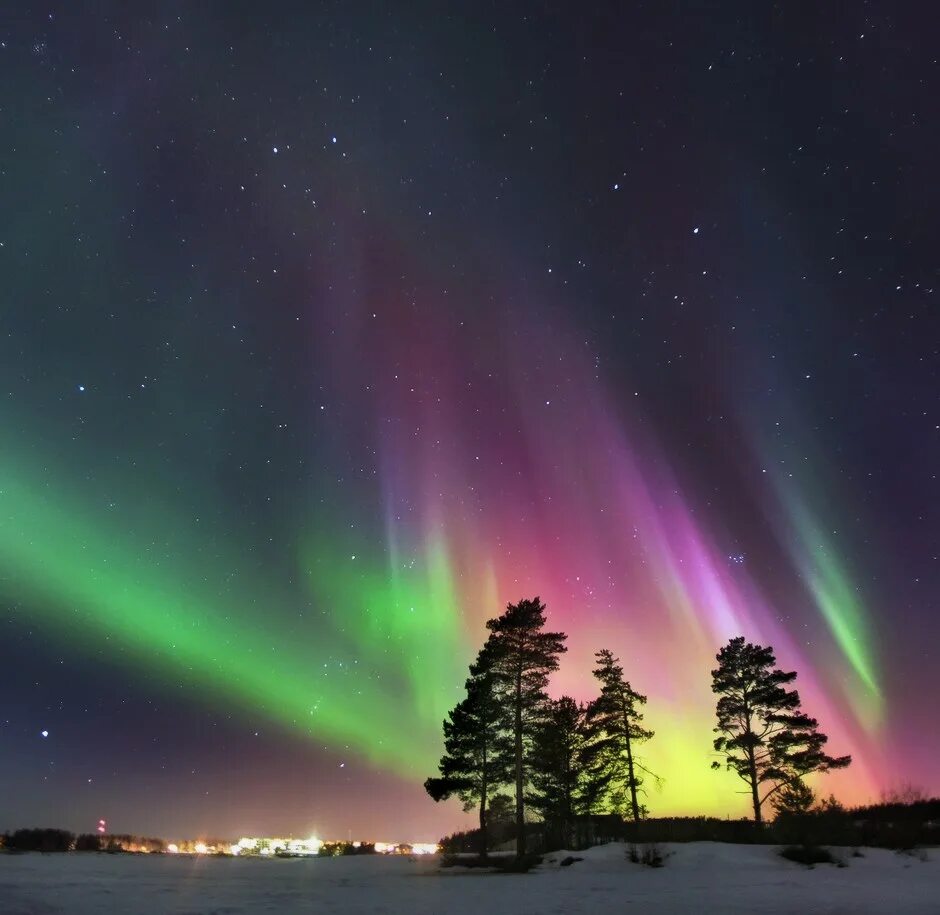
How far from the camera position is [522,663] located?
3688cm

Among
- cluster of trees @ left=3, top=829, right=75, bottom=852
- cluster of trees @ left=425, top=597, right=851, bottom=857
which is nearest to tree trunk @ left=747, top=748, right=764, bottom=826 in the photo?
cluster of trees @ left=425, top=597, right=851, bottom=857

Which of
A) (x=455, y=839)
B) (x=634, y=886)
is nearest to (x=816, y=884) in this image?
(x=634, y=886)

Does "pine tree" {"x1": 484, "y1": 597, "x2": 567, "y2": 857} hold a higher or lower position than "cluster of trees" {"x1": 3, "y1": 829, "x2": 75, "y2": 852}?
higher

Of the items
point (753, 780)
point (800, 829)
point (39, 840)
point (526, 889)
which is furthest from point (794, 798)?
point (39, 840)

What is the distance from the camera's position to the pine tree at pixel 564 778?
134ft

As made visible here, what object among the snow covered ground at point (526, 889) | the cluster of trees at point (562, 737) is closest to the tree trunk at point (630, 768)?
the cluster of trees at point (562, 737)

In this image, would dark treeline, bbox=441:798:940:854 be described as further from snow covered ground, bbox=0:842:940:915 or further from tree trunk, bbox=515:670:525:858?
tree trunk, bbox=515:670:525:858

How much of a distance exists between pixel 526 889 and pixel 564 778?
25.3 metres

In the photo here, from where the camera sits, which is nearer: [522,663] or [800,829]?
[800,829]

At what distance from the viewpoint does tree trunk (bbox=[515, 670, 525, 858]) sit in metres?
32.8

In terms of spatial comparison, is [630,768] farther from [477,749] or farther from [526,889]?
[526,889]

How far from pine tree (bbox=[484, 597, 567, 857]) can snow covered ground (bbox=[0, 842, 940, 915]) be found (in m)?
10.5

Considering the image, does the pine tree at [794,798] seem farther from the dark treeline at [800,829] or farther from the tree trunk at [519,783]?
the tree trunk at [519,783]

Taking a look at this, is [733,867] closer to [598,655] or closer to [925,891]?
[925,891]
